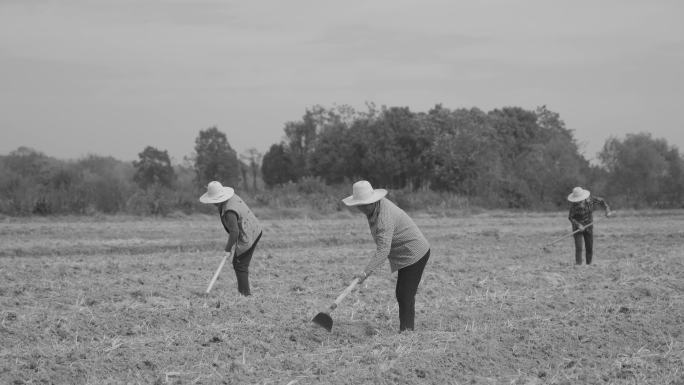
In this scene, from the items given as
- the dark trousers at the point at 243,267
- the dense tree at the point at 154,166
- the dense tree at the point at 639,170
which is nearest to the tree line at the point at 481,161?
the dense tree at the point at 639,170

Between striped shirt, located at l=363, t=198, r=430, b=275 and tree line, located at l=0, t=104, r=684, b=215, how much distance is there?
63.0 ft

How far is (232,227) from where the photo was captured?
9.60 meters

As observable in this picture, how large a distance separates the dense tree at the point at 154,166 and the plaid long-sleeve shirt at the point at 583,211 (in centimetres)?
3046

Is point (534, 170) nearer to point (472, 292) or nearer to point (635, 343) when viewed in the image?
point (472, 292)

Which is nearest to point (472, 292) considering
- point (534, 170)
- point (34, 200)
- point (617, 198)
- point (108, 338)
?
point (108, 338)

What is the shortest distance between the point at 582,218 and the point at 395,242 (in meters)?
7.60

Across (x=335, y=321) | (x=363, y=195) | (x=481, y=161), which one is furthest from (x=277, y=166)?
(x=363, y=195)

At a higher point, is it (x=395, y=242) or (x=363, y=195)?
(x=363, y=195)

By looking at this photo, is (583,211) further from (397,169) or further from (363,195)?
(397,169)

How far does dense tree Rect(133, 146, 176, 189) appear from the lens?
1670 inches

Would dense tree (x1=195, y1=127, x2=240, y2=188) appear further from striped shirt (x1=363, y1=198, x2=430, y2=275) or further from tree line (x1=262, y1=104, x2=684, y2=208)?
striped shirt (x1=363, y1=198, x2=430, y2=275)

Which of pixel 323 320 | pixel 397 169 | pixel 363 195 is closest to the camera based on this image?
pixel 363 195

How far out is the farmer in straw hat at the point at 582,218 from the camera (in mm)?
14259

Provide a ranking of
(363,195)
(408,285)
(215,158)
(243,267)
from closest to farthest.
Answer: (363,195) < (408,285) < (243,267) < (215,158)
